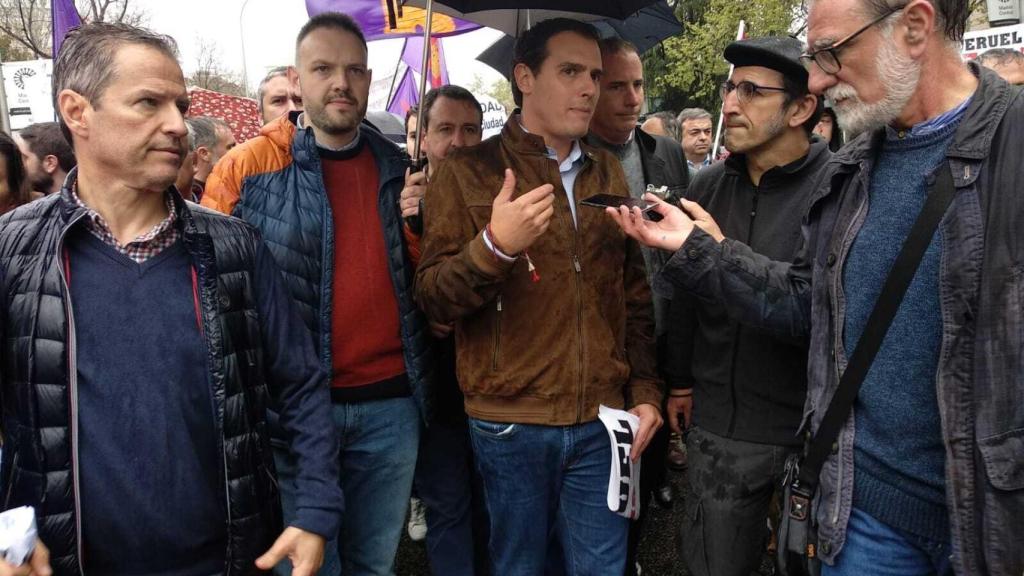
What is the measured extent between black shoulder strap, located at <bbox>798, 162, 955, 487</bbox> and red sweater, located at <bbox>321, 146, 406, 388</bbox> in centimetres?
141

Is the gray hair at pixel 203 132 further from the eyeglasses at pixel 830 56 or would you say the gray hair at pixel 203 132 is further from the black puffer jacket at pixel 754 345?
the eyeglasses at pixel 830 56

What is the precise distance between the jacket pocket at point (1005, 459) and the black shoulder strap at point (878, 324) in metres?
0.34

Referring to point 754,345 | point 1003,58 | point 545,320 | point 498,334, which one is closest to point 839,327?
point 754,345

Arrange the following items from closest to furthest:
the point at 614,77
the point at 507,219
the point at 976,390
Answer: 1. the point at 976,390
2. the point at 507,219
3. the point at 614,77

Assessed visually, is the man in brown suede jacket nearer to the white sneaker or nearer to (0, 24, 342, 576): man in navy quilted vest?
(0, 24, 342, 576): man in navy quilted vest

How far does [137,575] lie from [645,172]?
2743 mm

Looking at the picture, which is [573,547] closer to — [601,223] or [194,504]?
[601,223]

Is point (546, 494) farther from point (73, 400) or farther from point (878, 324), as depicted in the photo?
point (73, 400)

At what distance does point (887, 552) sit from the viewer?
1.86m

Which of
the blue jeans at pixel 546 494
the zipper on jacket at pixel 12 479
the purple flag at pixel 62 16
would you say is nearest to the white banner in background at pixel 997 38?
the blue jeans at pixel 546 494

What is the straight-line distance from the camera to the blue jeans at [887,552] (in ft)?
5.89

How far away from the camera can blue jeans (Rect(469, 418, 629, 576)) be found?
2.48 metres

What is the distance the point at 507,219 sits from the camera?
7.25ft

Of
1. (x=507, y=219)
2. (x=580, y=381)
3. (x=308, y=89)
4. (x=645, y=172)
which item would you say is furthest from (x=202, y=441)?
(x=645, y=172)
